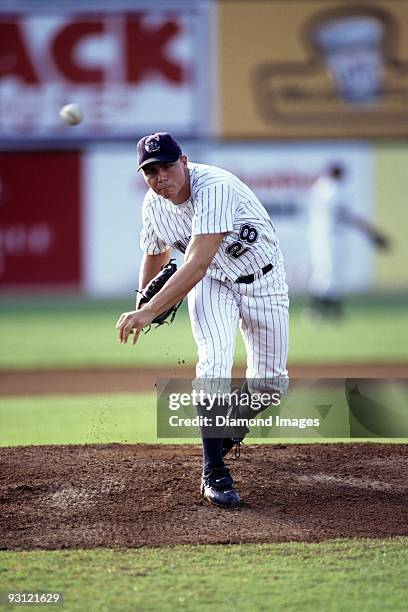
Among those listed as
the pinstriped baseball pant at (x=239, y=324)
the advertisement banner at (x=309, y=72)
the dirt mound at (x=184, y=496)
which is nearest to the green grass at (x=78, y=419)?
the dirt mound at (x=184, y=496)

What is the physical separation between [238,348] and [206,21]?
11452 millimetres

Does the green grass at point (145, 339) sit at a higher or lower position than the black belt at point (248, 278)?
lower

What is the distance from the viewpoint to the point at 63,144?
71.1ft

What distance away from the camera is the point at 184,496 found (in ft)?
17.1

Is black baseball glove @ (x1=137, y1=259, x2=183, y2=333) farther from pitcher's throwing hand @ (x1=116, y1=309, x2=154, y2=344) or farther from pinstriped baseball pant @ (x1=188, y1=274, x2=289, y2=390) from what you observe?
pitcher's throwing hand @ (x1=116, y1=309, x2=154, y2=344)

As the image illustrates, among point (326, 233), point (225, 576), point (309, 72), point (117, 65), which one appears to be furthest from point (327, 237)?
point (225, 576)

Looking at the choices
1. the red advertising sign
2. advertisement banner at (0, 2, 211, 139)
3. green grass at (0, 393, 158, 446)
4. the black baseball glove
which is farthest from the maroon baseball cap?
advertisement banner at (0, 2, 211, 139)

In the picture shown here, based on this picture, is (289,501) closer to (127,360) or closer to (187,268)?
(187,268)

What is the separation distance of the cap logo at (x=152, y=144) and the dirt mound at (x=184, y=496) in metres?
1.75

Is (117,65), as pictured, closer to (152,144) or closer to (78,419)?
(78,419)

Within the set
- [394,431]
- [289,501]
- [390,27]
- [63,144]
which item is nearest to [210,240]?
[289,501]

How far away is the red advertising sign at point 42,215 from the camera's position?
2173 centimetres

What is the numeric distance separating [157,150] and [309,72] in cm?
1835

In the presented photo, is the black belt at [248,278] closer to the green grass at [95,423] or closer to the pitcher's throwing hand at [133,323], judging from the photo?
the pitcher's throwing hand at [133,323]
